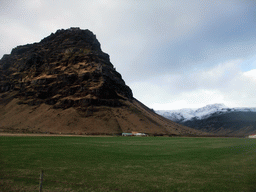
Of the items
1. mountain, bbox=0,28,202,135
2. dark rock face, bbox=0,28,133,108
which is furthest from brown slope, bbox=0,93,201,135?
dark rock face, bbox=0,28,133,108

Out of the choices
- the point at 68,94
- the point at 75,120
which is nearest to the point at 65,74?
the point at 68,94

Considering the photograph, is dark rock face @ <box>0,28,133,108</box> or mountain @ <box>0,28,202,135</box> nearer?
mountain @ <box>0,28,202,135</box>

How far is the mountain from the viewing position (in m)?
108

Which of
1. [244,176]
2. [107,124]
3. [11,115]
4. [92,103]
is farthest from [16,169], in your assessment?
[11,115]

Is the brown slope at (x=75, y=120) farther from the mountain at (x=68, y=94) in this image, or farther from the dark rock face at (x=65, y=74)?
the dark rock face at (x=65, y=74)

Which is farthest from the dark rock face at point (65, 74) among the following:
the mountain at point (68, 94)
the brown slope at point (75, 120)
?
the brown slope at point (75, 120)

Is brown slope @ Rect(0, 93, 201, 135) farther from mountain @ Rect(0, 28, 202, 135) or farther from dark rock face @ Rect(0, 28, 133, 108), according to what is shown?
dark rock face @ Rect(0, 28, 133, 108)

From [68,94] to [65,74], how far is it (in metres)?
16.8

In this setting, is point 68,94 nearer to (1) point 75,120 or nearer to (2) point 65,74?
(2) point 65,74

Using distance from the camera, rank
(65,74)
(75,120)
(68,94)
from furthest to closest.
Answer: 1. (65,74)
2. (68,94)
3. (75,120)

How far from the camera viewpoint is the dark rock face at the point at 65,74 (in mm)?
132000

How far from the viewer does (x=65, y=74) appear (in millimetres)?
141625

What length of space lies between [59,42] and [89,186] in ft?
597

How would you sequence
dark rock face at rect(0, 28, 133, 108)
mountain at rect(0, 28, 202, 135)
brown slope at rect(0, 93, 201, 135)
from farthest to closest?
1. dark rock face at rect(0, 28, 133, 108)
2. mountain at rect(0, 28, 202, 135)
3. brown slope at rect(0, 93, 201, 135)
